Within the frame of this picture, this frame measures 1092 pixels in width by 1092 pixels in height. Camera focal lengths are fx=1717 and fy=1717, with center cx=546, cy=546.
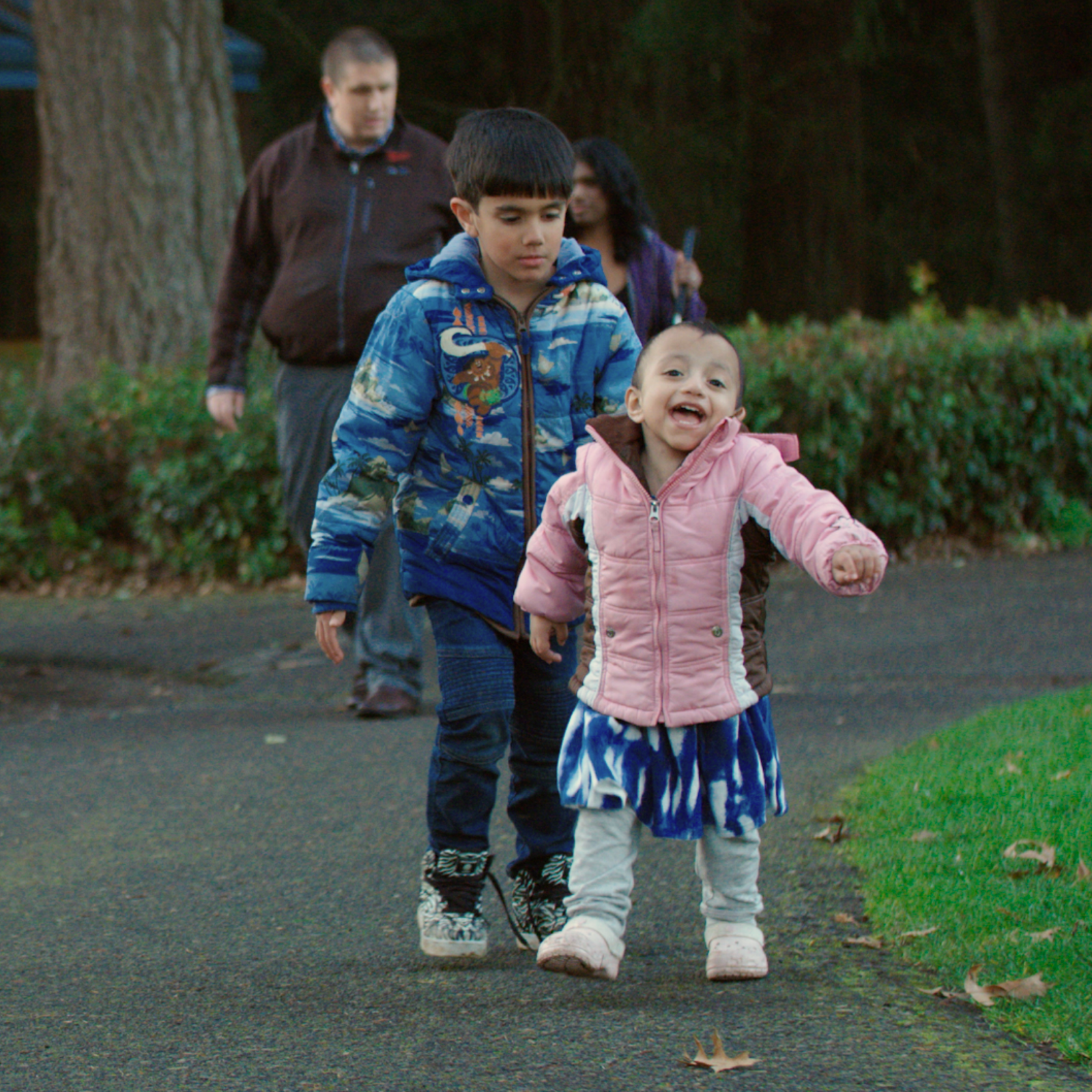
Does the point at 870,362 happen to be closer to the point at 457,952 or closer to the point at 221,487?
the point at 221,487

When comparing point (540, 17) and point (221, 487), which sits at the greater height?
point (540, 17)

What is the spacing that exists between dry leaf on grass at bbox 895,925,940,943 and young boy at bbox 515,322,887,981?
1.40 feet

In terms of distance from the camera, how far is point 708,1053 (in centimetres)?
304

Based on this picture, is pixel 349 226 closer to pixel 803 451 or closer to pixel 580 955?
pixel 803 451

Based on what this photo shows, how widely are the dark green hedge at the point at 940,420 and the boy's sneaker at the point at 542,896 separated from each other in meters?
4.88

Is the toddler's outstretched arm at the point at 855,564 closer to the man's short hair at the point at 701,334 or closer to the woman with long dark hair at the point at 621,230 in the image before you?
the man's short hair at the point at 701,334

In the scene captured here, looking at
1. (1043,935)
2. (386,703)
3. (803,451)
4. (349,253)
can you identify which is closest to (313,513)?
(386,703)

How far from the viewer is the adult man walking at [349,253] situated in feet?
19.7

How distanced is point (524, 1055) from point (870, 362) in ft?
20.5

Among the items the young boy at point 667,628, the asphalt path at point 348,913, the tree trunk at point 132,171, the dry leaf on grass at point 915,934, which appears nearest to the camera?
the asphalt path at point 348,913

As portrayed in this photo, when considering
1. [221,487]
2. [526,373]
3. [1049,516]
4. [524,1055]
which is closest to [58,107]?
[221,487]

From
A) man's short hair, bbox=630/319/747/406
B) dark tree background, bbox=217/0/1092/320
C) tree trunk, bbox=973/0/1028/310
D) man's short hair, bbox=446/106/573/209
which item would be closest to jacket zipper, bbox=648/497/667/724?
man's short hair, bbox=630/319/747/406

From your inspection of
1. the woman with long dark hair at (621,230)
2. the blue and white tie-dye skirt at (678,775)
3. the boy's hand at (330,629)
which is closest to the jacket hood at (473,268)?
the boy's hand at (330,629)

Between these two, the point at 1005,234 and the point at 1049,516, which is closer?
the point at 1049,516
